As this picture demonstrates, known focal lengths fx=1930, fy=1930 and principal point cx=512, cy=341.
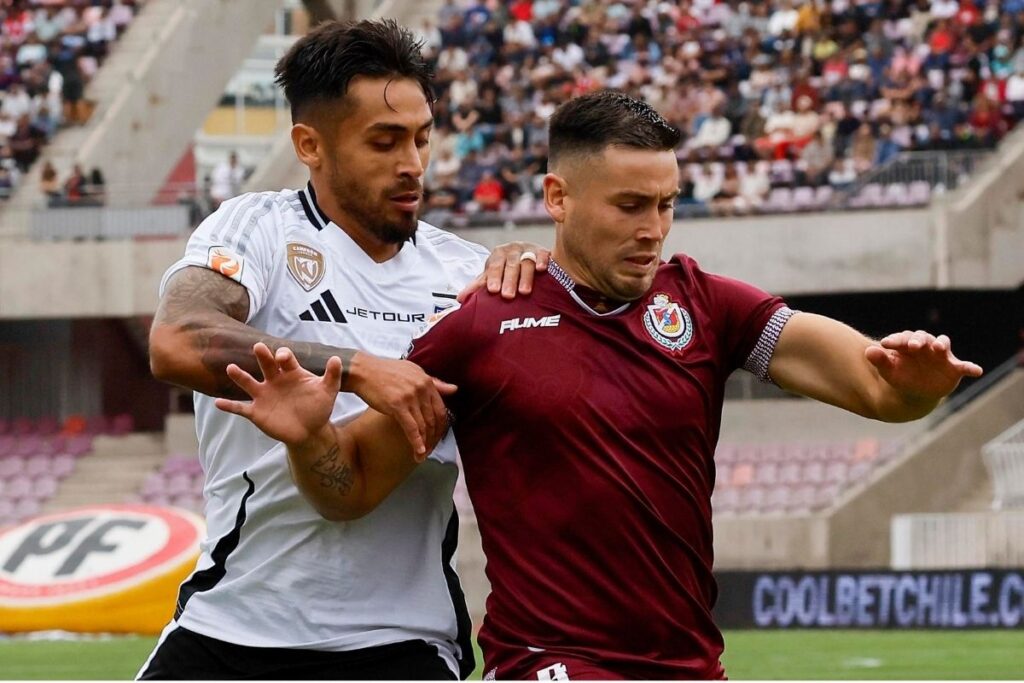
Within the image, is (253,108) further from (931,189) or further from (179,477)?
(931,189)

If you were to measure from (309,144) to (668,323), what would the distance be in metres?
1.08

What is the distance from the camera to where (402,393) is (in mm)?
4121

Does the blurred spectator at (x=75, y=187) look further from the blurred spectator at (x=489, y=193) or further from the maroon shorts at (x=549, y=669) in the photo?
the maroon shorts at (x=549, y=669)

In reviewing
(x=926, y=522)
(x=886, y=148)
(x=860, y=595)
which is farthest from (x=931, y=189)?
(x=860, y=595)

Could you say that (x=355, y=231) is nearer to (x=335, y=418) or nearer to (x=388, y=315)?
(x=388, y=315)

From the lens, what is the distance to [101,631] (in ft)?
60.1

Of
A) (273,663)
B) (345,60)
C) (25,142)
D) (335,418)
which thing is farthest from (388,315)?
(25,142)

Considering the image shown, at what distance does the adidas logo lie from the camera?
4.59m

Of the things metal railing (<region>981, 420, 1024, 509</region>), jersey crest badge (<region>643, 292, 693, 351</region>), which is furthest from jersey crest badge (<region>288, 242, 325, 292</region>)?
metal railing (<region>981, 420, 1024, 509</region>)

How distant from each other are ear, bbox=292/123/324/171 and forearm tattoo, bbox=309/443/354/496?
0.83 meters

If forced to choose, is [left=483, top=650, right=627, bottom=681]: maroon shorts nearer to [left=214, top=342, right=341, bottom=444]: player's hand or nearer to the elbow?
[left=214, top=342, right=341, bottom=444]: player's hand

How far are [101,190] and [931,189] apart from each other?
11.6m

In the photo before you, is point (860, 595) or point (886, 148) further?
point (886, 148)

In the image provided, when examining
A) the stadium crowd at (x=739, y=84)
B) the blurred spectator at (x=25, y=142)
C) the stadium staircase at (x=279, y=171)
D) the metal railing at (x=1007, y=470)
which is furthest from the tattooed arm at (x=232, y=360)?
the blurred spectator at (x=25, y=142)
